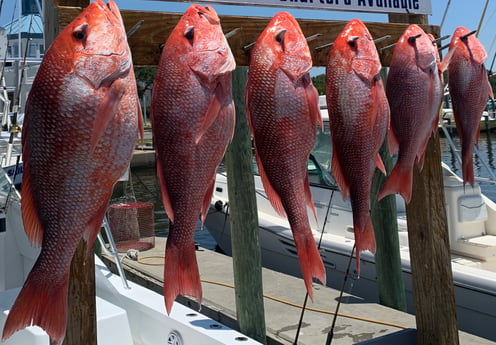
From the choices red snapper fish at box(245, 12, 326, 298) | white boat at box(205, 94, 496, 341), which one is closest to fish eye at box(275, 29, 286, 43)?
red snapper fish at box(245, 12, 326, 298)

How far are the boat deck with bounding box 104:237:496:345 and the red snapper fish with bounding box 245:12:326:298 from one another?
9.19 ft

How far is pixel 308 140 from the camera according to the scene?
1681 millimetres

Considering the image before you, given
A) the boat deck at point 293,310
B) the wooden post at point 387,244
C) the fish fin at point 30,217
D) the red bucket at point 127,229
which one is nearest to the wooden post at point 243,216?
the boat deck at point 293,310

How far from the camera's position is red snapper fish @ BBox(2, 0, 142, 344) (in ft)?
4.52

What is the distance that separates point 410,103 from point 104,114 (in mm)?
1066

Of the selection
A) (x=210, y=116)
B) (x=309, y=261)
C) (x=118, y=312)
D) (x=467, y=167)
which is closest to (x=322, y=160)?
(x=118, y=312)

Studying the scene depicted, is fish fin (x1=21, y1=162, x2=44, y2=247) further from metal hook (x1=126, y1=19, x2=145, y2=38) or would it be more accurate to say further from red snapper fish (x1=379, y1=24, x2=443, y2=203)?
red snapper fish (x1=379, y1=24, x2=443, y2=203)

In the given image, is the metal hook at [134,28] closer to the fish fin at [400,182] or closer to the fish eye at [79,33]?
the fish eye at [79,33]

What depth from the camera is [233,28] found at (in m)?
2.02

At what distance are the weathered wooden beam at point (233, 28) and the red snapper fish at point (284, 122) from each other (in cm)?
36

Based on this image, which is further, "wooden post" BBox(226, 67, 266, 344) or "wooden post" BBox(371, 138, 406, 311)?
"wooden post" BBox(371, 138, 406, 311)

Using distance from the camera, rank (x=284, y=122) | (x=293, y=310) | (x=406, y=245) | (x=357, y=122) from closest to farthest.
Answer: (x=284, y=122) → (x=357, y=122) → (x=293, y=310) → (x=406, y=245)

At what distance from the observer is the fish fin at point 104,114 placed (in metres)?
1.38

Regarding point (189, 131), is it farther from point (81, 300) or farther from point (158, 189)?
point (158, 189)
